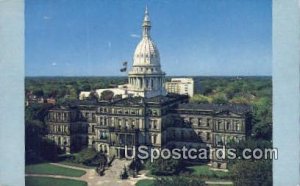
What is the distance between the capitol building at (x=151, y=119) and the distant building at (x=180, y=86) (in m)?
0.05

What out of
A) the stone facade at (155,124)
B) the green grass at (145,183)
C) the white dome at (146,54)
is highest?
the white dome at (146,54)

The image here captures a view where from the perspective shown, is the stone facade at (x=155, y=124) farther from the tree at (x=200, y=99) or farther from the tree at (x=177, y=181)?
the tree at (x=177, y=181)

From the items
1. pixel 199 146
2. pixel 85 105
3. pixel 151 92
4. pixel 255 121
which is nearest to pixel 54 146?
pixel 85 105

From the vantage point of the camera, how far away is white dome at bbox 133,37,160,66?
4.73 metres

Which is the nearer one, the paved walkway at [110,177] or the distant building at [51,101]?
the paved walkway at [110,177]

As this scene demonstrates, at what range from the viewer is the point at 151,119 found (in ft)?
16.3

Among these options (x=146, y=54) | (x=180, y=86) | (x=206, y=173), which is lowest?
(x=206, y=173)

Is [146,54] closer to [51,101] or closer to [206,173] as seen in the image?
[51,101]

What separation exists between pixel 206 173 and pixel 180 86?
103cm

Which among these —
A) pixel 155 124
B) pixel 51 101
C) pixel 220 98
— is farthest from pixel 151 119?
pixel 51 101

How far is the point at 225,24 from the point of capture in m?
4.68

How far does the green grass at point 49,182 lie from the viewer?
4848 mm

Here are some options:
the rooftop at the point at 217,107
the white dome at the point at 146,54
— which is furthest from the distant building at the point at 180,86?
the white dome at the point at 146,54

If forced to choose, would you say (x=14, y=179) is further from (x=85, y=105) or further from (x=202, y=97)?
(x=202, y=97)
